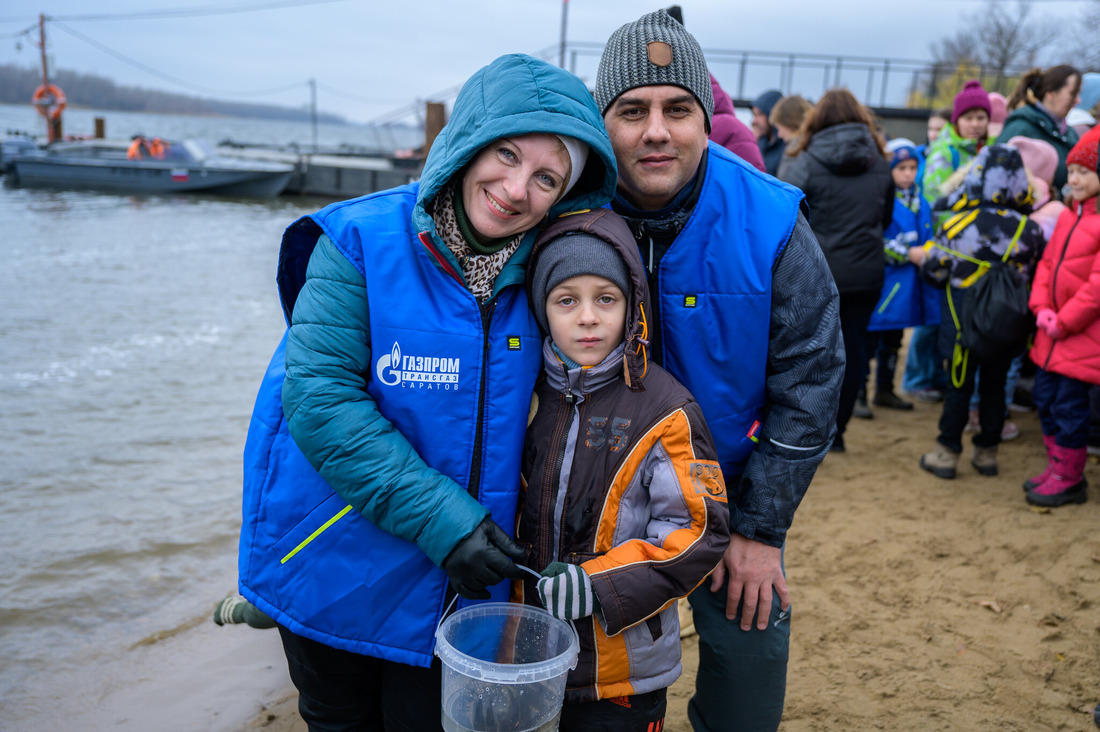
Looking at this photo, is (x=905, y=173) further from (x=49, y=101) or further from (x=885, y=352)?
(x=49, y=101)

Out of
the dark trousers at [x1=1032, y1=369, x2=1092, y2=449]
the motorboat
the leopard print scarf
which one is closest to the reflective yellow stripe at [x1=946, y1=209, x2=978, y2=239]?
the dark trousers at [x1=1032, y1=369, x2=1092, y2=449]

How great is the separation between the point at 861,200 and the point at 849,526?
6.77ft

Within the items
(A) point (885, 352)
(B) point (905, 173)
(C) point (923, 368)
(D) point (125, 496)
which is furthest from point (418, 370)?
(C) point (923, 368)

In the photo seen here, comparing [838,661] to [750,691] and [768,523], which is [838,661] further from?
[768,523]

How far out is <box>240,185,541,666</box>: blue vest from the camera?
196 cm

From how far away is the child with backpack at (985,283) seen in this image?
15.1 feet

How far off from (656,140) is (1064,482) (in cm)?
386

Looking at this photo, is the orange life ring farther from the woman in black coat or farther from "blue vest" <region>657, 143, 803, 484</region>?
"blue vest" <region>657, 143, 803, 484</region>

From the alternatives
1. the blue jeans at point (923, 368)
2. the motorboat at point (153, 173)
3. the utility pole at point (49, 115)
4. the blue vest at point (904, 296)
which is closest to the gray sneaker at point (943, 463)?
the blue vest at point (904, 296)

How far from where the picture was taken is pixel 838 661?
3.22 metres

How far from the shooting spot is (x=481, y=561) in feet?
6.10

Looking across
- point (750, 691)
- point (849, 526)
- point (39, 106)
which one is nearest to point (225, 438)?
point (849, 526)

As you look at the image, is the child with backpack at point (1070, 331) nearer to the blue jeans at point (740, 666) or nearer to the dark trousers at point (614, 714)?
the blue jeans at point (740, 666)

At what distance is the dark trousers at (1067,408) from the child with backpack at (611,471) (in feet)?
11.7
